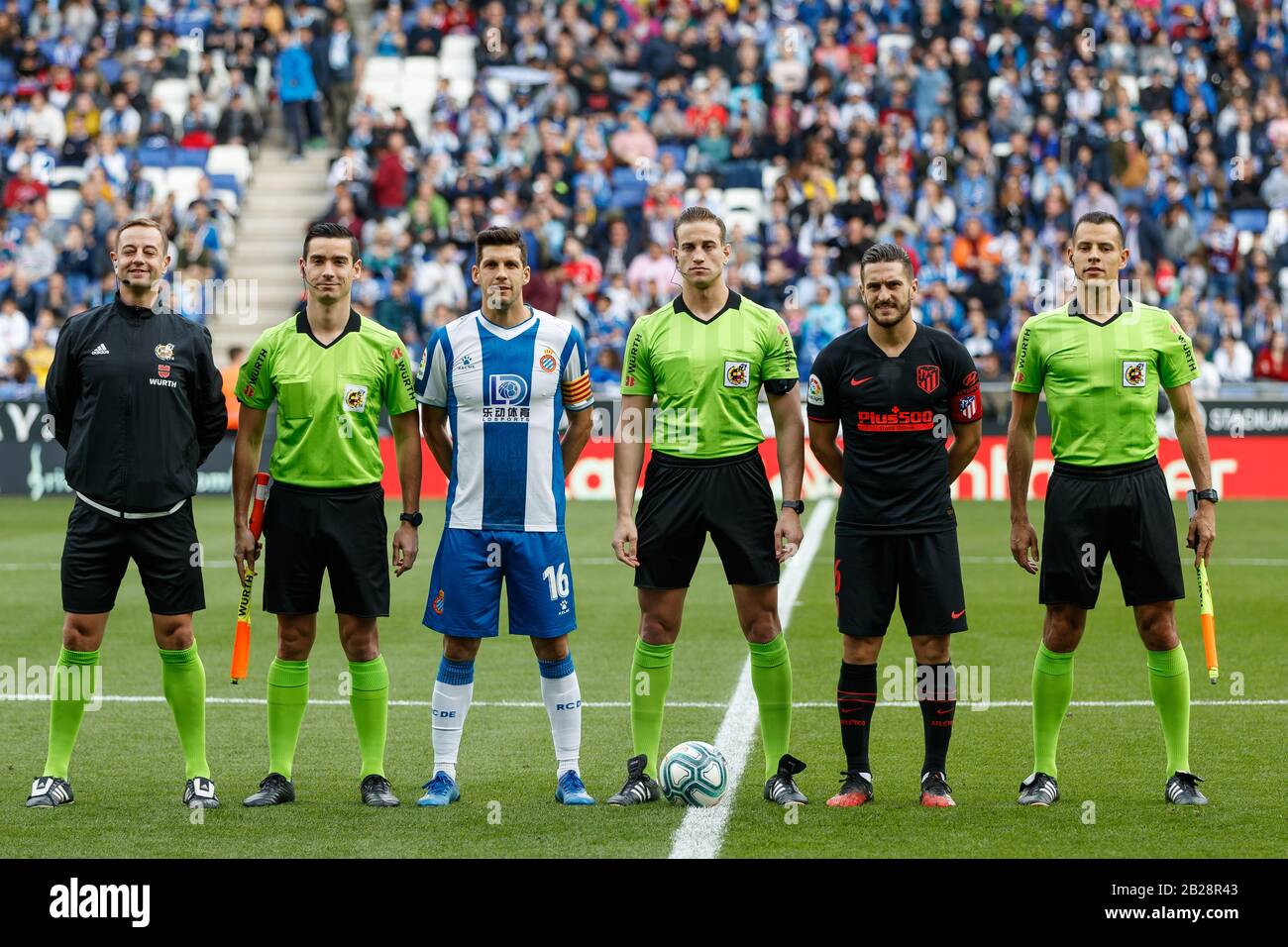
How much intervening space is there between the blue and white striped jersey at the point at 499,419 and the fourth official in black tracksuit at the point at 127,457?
1.02 metres

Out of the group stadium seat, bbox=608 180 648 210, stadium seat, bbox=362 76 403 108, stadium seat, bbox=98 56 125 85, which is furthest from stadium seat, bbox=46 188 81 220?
stadium seat, bbox=608 180 648 210

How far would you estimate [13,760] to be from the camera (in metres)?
7.79

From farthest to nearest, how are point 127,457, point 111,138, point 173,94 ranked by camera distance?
point 173,94 < point 111,138 < point 127,457

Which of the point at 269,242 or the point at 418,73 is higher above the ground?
the point at 418,73

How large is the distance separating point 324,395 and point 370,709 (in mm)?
1241

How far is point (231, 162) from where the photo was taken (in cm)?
2653

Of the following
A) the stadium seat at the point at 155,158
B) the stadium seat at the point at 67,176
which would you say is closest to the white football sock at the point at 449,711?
the stadium seat at the point at 155,158

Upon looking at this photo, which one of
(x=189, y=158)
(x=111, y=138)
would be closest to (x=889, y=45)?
(x=189, y=158)

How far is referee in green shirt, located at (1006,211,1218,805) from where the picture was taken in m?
6.96

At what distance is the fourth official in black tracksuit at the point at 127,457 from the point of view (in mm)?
6957

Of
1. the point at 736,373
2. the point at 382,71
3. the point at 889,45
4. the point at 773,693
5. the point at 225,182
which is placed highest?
the point at 889,45

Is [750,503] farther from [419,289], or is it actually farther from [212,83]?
[212,83]

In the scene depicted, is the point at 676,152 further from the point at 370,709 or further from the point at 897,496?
the point at 370,709

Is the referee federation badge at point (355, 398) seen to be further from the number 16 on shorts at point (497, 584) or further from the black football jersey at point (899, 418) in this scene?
the black football jersey at point (899, 418)
